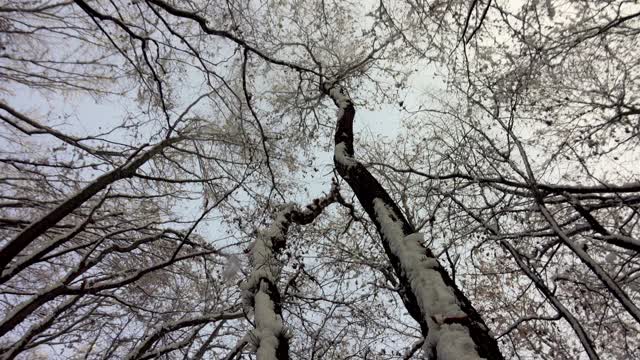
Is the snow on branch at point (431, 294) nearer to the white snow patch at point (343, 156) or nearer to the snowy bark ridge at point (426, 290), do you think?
the snowy bark ridge at point (426, 290)

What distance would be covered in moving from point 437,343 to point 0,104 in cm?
542

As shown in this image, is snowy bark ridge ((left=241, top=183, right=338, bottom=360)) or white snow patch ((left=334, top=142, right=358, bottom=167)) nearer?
snowy bark ridge ((left=241, top=183, right=338, bottom=360))

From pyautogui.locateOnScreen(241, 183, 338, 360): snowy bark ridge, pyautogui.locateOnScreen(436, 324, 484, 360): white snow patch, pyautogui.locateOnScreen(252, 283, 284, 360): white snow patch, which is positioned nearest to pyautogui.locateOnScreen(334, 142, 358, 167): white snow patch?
pyautogui.locateOnScreen(241, 183, 338, 360): snowy bark ridge

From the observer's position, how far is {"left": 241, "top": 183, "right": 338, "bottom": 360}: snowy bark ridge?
264 cm

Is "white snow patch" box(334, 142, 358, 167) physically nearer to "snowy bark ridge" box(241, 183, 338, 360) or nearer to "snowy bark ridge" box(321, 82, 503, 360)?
"snowy bark ridge" box(321, 82, 503, 360)

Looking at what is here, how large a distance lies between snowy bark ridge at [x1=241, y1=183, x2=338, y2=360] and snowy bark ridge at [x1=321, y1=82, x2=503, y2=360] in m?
0.71

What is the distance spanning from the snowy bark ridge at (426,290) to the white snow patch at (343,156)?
2cm

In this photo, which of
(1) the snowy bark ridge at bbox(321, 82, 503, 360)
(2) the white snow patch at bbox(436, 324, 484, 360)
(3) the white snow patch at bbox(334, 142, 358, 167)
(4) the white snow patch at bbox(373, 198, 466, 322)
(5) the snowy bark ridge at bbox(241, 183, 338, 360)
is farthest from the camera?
(3) the white snow patch at bbox(334, 142, 358, 167)

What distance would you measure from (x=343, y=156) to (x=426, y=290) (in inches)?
79.3

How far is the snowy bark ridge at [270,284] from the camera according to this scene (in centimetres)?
264

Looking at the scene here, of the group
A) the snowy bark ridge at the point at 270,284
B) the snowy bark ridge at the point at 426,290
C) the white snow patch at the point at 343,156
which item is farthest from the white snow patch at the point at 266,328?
the white snow patch at the point at 343,156

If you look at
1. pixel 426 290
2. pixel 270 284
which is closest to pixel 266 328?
pixel 270 284

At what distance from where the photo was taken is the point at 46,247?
4.32 m

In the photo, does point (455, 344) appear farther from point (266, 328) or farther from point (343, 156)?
point (343, 156)
